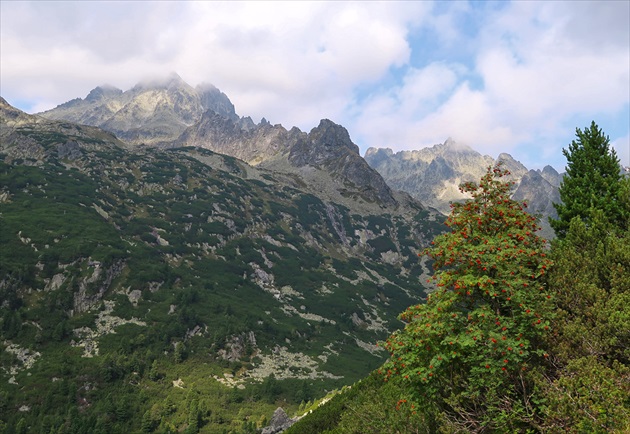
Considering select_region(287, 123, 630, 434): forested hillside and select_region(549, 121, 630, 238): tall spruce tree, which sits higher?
select_region(549, 121, 630, 238): tall spruce tree

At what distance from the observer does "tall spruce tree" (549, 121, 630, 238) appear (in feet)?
68.2

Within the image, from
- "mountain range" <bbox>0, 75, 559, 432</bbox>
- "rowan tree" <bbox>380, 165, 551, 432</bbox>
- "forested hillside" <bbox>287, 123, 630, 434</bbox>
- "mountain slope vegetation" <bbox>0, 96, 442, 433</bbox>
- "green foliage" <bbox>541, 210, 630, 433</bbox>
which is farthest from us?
"mountain range" <bbox>0, 75, 559, 432</bbox>

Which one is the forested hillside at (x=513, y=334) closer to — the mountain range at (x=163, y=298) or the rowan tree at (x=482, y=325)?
the rowan tree at (x=482, y=325)

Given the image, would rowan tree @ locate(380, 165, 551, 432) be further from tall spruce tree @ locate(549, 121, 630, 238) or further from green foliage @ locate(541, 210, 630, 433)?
tall spruce tree @ locate(549, 121, 630, 238)

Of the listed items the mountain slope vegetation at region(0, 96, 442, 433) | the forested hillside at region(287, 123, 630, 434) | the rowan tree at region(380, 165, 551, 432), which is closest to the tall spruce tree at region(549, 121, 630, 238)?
the forested hillside at region(287, 123, 630, 434)

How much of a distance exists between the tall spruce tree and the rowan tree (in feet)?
24.2

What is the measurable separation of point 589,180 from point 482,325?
1525cm

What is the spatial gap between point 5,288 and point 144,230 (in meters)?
45.4

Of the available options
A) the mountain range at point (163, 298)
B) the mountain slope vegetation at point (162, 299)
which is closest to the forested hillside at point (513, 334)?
the mountain slope vegetation at point (162, 299)

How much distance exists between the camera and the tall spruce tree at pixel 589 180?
2080 centimetres

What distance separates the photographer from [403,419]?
16.2 meters

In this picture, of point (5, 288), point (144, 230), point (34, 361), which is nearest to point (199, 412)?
point (34, 361)

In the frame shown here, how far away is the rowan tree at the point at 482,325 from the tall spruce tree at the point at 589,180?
7.37m

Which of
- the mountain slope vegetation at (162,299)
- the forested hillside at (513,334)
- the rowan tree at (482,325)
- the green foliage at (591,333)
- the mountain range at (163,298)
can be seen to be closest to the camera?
the green foliage at (591,333)
